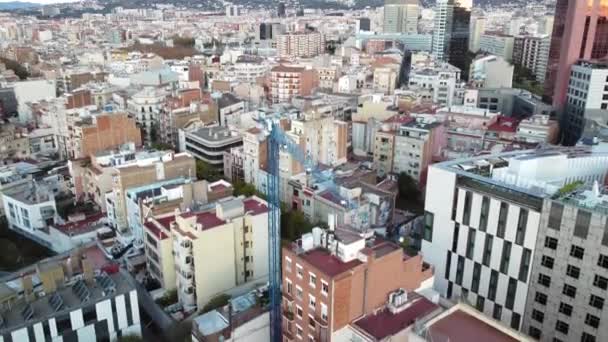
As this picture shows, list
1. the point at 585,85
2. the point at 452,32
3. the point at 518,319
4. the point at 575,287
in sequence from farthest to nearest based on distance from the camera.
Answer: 1. the point at 452,32
2. the point at 585,85
3. the point at 518,319
4. the point at 575,287

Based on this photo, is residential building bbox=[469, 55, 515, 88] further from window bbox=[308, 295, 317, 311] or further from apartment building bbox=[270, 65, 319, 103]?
window bbox=[308, 295, 317, 311]

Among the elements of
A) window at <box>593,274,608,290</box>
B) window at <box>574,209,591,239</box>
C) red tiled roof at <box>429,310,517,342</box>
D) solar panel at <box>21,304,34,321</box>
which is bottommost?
solar panel at <box>21,304,34,321</box>

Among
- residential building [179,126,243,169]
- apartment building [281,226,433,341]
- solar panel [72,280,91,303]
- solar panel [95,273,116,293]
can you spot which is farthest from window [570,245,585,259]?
residential building [179,126,243,169]

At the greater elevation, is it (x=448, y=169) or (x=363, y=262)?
(x=448, y=169)

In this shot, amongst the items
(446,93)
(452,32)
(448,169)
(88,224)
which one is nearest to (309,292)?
(448,169)

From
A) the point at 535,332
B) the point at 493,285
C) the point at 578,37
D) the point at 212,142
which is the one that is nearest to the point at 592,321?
the point at 535,332

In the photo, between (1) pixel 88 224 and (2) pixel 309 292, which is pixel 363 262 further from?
(1) pixel 88 224
